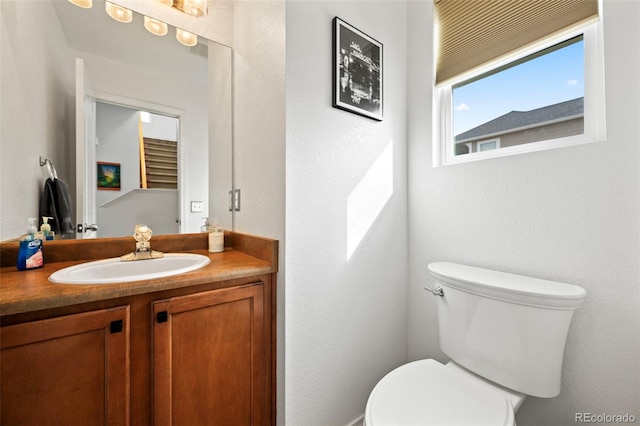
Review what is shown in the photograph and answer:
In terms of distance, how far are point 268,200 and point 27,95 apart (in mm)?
998

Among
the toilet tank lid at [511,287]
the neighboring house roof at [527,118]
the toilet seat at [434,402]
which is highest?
the neighboring house roof at [527,118]

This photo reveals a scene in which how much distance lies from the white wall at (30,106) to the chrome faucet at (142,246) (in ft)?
1.06

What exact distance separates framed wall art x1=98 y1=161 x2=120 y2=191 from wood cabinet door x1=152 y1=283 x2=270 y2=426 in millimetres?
754

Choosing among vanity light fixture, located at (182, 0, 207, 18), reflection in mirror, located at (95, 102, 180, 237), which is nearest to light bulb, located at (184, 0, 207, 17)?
vanity light fixture, located at (182, 0, 207, 18)

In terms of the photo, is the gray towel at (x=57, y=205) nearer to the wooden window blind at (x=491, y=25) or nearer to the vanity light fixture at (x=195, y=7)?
the vanity light fixture at (x=195, y=7)

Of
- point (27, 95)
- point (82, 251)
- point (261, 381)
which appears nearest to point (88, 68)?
point (27, 95)

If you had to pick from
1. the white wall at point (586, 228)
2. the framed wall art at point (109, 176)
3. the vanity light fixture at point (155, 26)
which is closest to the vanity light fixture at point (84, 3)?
the vanity light fixture at point (155, 26)

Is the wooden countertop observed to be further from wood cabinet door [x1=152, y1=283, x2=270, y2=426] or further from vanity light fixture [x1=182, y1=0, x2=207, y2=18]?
vanity light fixture [x1=182, y1=0, x2=207, y2=18]

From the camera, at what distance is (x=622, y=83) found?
91 cm

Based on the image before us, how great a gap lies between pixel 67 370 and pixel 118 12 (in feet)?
4.86

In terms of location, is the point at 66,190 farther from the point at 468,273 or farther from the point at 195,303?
the point at 468,273

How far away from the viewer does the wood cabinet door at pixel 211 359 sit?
86 cm

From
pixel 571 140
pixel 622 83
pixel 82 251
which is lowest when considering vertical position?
pixel 82 251

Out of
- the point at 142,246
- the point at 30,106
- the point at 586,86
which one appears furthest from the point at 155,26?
the point at 586,86
